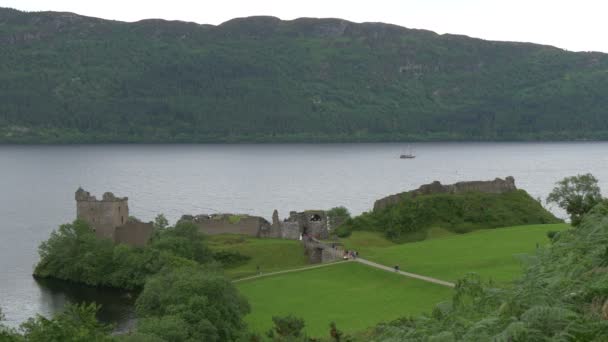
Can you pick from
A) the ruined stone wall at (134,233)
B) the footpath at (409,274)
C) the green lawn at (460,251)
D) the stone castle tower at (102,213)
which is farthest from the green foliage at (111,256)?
the footpath at (409,274)

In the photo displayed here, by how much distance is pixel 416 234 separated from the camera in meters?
66.8

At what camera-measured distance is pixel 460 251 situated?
54.3m

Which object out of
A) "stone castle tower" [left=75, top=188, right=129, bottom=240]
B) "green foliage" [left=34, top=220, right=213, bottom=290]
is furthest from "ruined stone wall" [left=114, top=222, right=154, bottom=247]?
"green foliage" [left=34, top=220, right=213, bottom=290]

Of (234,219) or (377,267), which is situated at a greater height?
(234,219)

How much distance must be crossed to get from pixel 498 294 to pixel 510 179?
64.4 m

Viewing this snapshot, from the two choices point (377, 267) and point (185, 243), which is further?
point (185, 243)

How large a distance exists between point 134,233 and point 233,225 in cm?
873

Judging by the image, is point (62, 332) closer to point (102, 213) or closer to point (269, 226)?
point (269, 226)

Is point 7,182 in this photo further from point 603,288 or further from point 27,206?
point 603,288

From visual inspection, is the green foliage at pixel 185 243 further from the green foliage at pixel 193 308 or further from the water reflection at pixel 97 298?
the green foliage at pixel 193 308

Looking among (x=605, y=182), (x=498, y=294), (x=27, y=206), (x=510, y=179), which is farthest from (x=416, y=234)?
(x=605, y=182)

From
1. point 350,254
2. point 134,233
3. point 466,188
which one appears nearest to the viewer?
point 350,254

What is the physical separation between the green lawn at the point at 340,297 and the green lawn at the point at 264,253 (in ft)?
18.3

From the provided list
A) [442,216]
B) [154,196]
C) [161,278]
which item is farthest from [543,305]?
[154,196]
